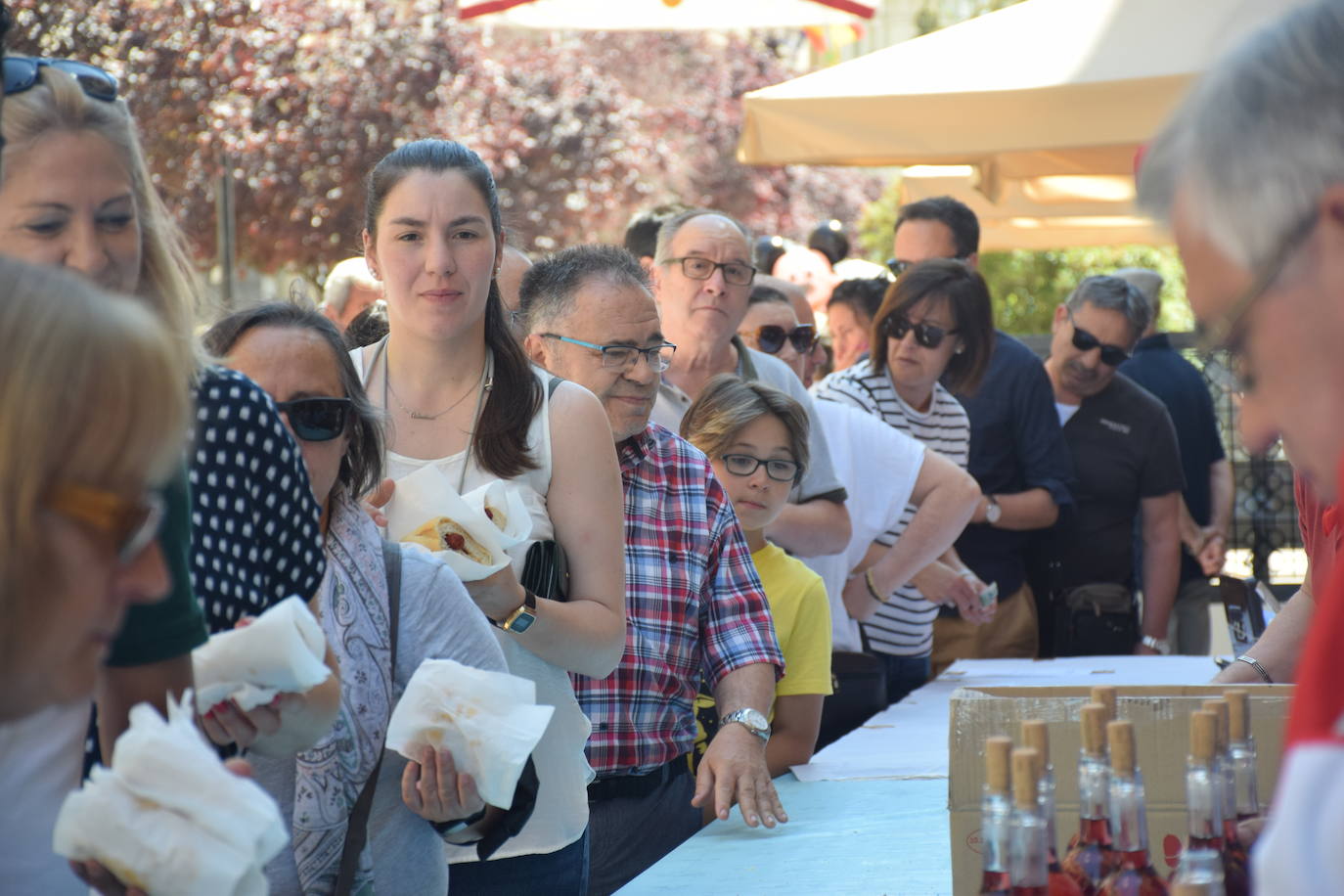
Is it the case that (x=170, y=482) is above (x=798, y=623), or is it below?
above

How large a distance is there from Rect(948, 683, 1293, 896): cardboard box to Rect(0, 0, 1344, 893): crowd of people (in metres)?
0.34

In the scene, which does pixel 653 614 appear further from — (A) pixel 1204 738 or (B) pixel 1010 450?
(B) pixel 1010 450

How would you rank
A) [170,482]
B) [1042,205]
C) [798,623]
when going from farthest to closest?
1. [1042,205]
2. [798,623]
3. [170,482]

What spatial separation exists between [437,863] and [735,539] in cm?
117

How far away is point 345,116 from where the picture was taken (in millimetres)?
10969

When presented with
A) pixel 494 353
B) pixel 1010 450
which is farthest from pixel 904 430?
pixel 494 353

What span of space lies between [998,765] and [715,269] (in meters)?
2.79

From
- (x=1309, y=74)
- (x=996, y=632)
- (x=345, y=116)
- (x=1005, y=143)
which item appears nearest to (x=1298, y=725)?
(x=1309, y=74)

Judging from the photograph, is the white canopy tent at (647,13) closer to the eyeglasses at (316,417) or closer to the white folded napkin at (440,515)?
the white folded napkin at (440,515)

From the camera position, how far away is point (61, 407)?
99cm

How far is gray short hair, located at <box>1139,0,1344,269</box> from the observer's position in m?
0.97

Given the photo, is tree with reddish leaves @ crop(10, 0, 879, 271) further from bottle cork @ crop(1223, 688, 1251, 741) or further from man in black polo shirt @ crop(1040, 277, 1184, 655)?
bottle cork @ crop(1223, 688, 1251, 741)

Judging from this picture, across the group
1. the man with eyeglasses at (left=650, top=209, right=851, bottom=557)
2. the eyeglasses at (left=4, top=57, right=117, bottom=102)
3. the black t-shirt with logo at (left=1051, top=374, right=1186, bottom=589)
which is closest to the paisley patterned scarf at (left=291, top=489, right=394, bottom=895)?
the eyeglasses at (left=4, top=57, right=117, bottom=102)

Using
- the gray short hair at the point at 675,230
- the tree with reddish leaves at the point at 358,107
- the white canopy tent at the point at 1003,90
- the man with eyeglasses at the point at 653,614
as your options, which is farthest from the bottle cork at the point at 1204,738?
the tree with reddish leaves at the point at 358,107
